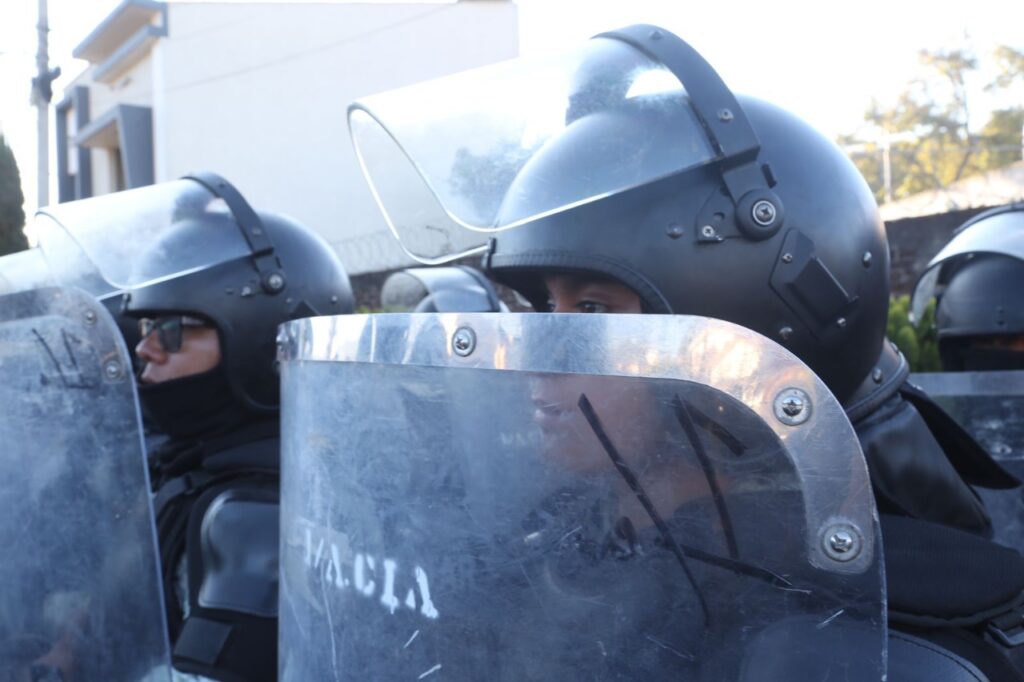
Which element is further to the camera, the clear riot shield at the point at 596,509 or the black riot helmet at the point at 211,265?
the black riot helmet at the point at 211,265

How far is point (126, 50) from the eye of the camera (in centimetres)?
2089

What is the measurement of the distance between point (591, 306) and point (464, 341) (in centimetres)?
66

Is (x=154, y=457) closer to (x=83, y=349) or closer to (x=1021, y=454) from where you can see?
(x=83, y=349)

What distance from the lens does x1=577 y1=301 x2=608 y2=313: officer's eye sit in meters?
1.64

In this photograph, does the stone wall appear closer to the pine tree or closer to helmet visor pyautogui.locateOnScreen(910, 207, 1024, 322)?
helmet visor pyautogui.locateOnScreen(910, 207, 1024, 322)

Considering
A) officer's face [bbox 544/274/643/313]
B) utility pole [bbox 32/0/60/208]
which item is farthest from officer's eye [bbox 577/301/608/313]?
utility pole [bbox 32/0/60/208]

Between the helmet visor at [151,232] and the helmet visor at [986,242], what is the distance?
2.57m

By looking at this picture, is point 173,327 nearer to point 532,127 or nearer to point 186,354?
point 186,354

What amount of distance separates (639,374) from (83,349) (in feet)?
3.70

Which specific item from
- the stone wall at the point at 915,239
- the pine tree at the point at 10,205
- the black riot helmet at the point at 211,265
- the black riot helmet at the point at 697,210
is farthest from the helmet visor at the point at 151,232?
the stone wall at the point at 915,239

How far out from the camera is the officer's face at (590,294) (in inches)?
63.9

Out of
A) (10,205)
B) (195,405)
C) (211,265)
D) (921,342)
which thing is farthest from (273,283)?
(10,205)

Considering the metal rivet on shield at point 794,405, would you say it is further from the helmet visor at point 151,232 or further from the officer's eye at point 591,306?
the helmet visor at point 151,232

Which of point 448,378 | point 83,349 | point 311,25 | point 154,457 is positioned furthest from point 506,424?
point 311,25
